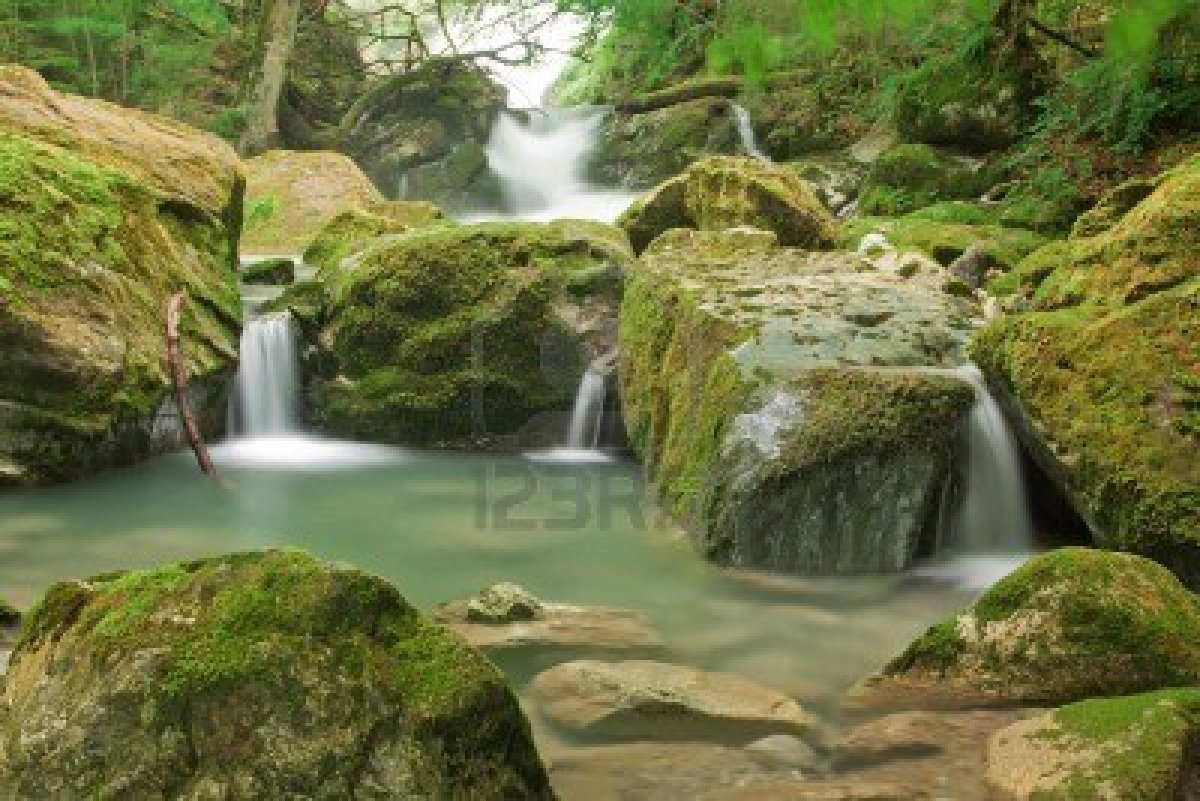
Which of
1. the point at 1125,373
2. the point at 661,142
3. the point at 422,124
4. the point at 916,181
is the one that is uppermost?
the point at 422,124

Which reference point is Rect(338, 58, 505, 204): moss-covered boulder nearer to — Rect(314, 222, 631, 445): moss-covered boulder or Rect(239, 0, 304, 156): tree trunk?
Rect(239, 0, 304, 156): tree trunk

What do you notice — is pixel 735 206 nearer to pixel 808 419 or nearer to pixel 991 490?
pixel 991 490

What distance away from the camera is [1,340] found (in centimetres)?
722

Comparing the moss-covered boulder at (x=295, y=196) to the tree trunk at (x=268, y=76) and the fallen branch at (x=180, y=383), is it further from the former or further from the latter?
the fallen branch at (x=180, y=383)

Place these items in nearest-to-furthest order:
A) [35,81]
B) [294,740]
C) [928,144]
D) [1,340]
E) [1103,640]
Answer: [294,740]
[1103,640]
[1,340]
[35,81]
[928,144]

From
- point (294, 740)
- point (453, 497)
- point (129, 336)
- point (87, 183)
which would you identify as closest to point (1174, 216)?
point (453, 497)

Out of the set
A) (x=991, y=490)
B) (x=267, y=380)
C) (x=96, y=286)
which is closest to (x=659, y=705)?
(x=991, y=490)

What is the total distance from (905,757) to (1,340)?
6.30m

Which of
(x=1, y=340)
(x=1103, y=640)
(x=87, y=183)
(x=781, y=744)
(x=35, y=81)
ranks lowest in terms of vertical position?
(x=781, y=744)

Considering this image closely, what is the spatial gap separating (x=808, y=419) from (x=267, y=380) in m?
5.50

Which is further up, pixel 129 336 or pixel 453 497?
pixel 129 336

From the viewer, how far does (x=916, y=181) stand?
45.1 feet

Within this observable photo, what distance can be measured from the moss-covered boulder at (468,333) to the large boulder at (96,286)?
3.52 feet

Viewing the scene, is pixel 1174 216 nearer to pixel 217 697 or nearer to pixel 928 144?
pixel 217 697
